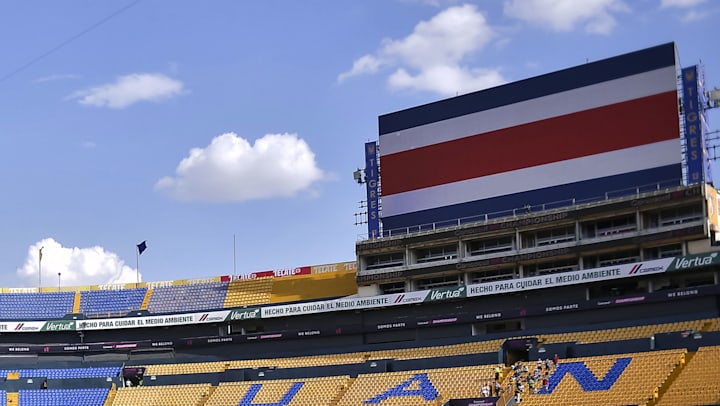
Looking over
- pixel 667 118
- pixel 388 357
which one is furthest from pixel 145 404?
pixel 667 118

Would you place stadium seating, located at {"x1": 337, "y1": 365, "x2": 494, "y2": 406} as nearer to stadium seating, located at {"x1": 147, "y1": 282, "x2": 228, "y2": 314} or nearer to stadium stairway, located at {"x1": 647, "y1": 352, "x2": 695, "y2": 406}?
stadium stairway, located at {"x1": 647, "y1": 352, "x2": 695, "y2": 406}

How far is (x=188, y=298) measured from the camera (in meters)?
77.9

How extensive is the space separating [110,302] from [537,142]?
40781 mm

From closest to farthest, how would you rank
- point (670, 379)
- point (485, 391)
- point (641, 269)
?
point (670, 379) < point (485, 391) < point (641, 269)

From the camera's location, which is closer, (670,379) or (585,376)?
(670,379)

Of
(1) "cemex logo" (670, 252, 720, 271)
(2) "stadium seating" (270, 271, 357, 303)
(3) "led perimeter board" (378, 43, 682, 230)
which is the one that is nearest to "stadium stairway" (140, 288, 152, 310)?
(2) "stadium seating" (270, 271, 357, 303)

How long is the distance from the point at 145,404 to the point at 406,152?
25.7m

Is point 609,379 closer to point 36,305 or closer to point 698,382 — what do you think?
point 698,382

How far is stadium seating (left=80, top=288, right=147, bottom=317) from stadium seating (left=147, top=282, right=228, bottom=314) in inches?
60.7

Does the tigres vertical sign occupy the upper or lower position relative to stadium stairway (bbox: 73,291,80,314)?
upper

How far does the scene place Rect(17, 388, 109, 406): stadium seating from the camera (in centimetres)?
6700

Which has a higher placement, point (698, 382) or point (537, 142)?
point (537, 142)

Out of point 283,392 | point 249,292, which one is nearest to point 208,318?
point 249,292

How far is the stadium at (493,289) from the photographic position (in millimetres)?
51844
